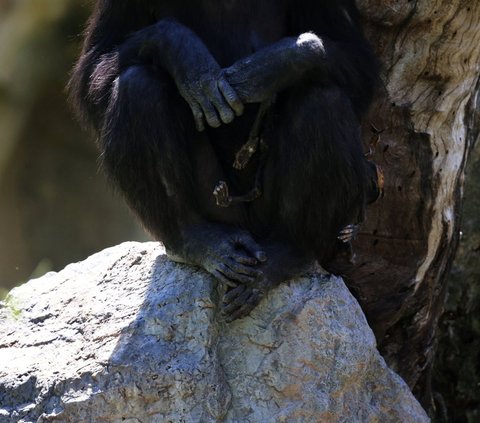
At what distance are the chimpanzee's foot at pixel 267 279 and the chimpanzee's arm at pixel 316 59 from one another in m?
0.61

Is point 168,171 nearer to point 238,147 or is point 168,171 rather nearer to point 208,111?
point 208,111

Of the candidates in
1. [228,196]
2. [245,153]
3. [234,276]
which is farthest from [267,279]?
[245,153]

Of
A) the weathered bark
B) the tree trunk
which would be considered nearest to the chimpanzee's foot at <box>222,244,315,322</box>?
the tree trunk

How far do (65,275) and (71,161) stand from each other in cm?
456

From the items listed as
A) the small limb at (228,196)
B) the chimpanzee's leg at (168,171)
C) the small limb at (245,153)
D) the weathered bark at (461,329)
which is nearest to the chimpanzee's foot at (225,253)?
the chimpanzee's leg at (168,171)

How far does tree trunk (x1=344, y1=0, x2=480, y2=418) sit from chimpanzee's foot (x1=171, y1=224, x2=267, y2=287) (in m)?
0.99

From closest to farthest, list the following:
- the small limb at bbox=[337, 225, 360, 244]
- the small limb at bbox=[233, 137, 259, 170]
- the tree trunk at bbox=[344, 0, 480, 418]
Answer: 1. the small limb at bbox=[233, 137, 259, 170]
2. the small limb at bbox=[337, 225, 360, 244]
3. the tree trunk at bbox=[344, 0, 480, 418]

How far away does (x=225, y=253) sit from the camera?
4121 mm

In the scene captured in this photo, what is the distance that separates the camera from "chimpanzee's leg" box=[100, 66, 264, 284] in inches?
162

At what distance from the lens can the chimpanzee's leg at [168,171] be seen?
13.5 ft

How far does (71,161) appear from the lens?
30.0ft

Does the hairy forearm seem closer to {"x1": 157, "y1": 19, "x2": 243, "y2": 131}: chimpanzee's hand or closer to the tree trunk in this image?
{"x1": 157, "y1": 19, "x2": 243, "y2": 131}: chimpanzee's hand

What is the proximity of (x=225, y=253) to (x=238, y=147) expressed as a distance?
0.55 metres

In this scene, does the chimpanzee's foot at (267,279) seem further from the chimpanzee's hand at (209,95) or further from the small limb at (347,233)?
the chimpanzee's hand at (209,95)
